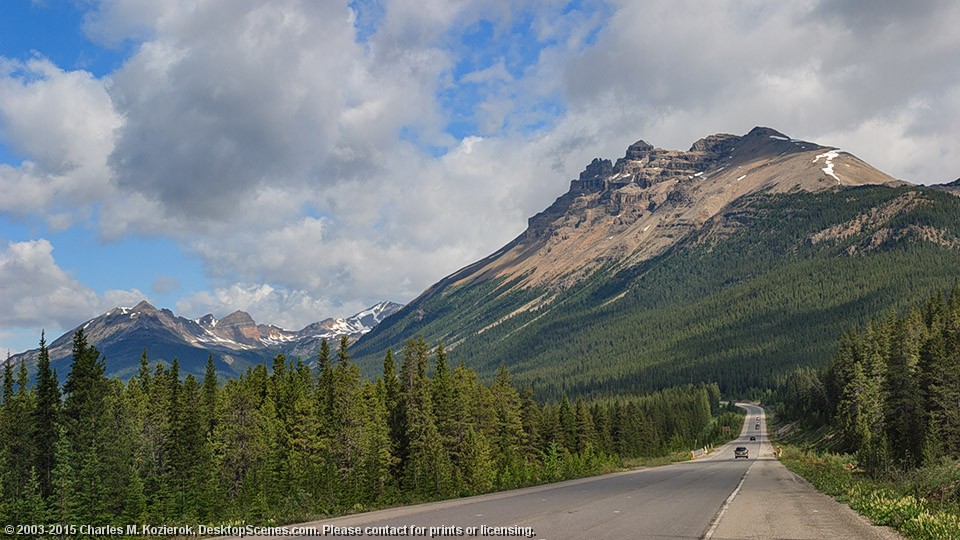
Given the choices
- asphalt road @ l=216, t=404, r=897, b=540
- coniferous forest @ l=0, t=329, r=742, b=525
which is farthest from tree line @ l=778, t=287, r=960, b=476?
coniferous forest @ l=0, t=329, r=742, b=525

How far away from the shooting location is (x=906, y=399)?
5788 centimetres

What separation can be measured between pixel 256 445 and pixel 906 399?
5469 cm

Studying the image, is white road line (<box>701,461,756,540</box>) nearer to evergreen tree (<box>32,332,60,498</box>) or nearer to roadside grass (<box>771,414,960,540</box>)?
roadside grass (<box>771,414,960,540</box>)

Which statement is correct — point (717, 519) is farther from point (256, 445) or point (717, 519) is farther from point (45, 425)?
point (45, 425)

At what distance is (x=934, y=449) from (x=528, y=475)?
2936 cm

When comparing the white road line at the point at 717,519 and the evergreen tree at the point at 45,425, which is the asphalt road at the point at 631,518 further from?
→ the evergreen tree at the point at 45,425

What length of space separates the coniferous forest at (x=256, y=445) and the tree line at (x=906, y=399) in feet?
77.3

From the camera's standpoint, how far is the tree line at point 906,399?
4906 centimetres

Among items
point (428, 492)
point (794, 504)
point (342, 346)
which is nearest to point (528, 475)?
point (428, 492)

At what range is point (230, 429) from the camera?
51.3 meters

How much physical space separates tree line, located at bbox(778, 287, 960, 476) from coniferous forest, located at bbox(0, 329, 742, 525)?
23.6 meters

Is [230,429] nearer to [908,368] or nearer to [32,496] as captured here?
[32,496]

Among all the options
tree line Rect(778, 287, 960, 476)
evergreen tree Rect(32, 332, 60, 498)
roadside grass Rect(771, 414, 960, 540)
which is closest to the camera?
roadside grass Rect(771, 414, 960, 540)

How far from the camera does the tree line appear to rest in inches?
1932
